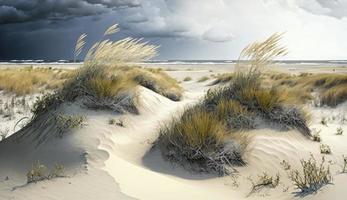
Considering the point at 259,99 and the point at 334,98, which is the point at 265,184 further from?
the point at 334,98

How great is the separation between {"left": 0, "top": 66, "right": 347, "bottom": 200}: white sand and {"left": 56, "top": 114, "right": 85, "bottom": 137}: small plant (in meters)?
0.15

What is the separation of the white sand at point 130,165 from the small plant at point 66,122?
0.48ft

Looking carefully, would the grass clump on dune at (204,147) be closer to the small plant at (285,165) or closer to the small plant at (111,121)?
the small plant at (285,165)

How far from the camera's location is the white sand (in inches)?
205

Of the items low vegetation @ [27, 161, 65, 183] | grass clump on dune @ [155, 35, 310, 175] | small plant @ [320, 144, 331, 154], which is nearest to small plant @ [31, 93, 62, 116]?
grass clump on dune @ [155, 35, 310, 175]

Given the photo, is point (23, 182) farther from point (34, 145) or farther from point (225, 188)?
point (225, 188)

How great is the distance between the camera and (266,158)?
7137 millimetres

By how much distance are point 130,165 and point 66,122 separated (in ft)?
5.49

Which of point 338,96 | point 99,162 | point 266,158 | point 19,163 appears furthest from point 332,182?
point 338,96

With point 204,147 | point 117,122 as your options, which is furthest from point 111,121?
point 204,147

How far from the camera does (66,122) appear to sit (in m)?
7.38

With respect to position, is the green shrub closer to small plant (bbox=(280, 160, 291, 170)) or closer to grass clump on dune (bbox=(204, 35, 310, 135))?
grass clump on dune (bbox=(204, 35, 310, 135))

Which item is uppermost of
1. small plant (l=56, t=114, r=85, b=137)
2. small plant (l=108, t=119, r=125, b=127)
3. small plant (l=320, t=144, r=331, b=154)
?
small plant (l=56, t=114, r=85, b=137)

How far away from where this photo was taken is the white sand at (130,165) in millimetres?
5207
